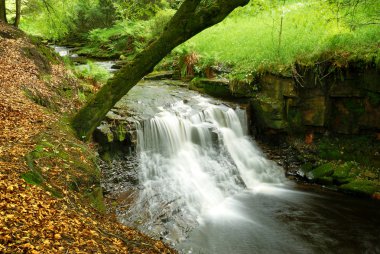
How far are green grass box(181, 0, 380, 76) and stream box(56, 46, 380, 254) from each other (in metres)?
2.50

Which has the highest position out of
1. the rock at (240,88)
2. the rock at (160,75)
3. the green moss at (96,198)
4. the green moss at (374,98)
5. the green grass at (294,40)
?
the green grass at (294,40)

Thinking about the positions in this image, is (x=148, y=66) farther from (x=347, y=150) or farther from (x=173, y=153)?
(x=347, y=150)

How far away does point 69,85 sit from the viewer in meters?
10.8

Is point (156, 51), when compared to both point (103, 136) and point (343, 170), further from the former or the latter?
point (343, 170)

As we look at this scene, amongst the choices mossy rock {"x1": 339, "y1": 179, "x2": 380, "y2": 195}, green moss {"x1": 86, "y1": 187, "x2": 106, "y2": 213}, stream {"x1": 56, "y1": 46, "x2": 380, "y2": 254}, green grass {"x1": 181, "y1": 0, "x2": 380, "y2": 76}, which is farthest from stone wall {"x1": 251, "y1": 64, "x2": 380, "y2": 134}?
green moss {"x1": 86, "y1": 187, "x2": 106, "y2": 213}

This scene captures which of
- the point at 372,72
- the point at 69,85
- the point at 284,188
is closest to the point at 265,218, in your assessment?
the point at 284,188

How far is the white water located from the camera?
8.04 metres

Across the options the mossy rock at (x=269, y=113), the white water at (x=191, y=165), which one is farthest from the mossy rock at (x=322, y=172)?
the mossy rock at (x=269, y=113)

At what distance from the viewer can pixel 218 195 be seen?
9.67 metres

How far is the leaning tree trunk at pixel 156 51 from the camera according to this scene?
645 cm

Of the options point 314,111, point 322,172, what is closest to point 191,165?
point 322,172

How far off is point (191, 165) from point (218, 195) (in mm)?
1258

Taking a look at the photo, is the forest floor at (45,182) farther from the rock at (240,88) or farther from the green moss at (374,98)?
the green moss at (374,98)

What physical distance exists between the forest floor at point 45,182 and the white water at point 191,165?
1.63 meters
